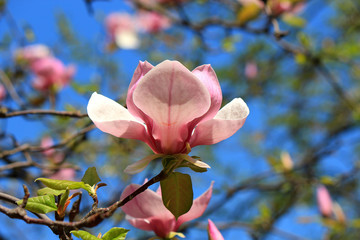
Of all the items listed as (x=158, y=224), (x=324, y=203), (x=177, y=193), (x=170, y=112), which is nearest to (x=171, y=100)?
(x=170, y=112)

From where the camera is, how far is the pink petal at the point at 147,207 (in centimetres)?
65

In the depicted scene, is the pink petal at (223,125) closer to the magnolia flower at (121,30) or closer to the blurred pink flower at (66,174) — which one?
the blurred pink flower at (66,174)

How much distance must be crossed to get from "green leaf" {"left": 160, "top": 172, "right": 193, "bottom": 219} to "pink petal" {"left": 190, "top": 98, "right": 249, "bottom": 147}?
7 centimetres

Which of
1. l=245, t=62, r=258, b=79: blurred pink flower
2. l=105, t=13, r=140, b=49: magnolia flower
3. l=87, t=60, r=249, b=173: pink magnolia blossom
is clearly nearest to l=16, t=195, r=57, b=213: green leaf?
l=87, t=60, r=249, b=173: pink magnolia blossom

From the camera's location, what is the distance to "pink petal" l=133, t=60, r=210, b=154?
20.3 inches

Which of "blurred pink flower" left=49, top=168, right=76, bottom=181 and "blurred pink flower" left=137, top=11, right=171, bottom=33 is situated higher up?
"blurred pink flower" left=137, top=11, right=171, bottom=33

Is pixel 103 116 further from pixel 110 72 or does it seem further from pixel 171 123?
pixel 110 72

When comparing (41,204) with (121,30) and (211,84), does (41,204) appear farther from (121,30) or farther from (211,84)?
(121,30)

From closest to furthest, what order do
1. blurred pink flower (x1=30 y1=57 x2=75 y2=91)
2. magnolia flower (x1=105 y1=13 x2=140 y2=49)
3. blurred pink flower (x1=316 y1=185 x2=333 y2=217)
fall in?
blurred pink flower (x1=316 y1=185 x2=333 y2=217) < blurred pink flower (x1=30 y1=57 x2=75 y2=91) < magnolia flower (x1=105 y1=13 x2=140 y2=49)

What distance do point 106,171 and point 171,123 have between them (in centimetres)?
193

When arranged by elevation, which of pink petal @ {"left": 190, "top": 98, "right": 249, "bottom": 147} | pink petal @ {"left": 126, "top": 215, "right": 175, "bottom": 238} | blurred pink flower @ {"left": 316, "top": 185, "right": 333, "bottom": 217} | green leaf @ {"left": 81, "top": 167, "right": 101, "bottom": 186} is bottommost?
blurred pink flower @ {"left": 316, "top": 185, "right": 333, "bottom": 217}

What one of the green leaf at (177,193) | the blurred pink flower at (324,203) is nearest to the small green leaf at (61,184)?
the green leaf at (177,193)

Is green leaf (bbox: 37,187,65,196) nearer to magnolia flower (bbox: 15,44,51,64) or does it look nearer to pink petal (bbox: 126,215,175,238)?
pink petal (bbox: 126,215,175,238)

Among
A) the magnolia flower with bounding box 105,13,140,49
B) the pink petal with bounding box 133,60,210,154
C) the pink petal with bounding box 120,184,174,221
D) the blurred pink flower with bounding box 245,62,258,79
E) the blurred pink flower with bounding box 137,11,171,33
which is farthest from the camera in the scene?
the blurred pink flower with bounding box 245,62,258,79
